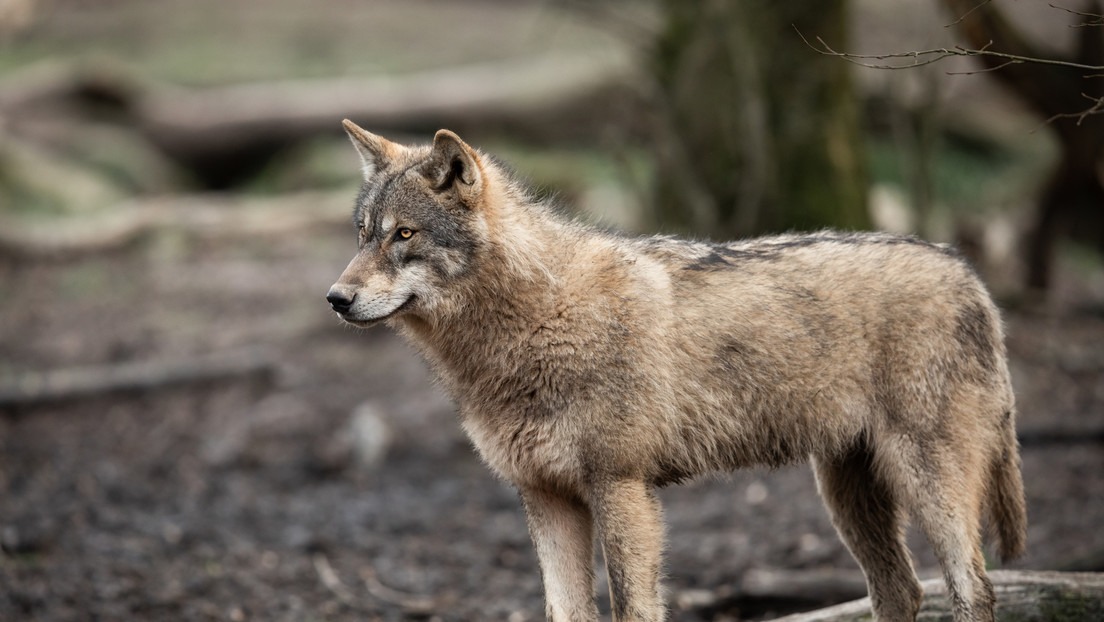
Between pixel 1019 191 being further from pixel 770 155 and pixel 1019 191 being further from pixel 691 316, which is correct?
pixel 691 316

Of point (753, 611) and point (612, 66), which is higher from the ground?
point (612, 66)

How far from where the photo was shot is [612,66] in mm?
19781

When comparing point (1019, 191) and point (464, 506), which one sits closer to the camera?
point (464, 506)

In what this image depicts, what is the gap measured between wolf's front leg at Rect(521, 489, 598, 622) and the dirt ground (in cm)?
107

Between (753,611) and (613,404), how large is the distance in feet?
8.21

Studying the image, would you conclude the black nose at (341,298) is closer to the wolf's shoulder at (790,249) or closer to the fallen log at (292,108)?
the wolf's shoulder at (790,249)

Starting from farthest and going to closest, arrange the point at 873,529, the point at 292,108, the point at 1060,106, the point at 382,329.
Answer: the point at 292,108 → the point at 382,329 → the point at 1060,106 → the point at 873,529

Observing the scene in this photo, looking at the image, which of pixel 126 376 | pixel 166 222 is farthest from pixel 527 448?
pixel 166 222

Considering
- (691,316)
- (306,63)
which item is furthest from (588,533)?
(306,63)

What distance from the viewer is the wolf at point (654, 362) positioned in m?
4.94

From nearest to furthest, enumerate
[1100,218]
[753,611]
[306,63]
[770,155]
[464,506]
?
[753,611] → [464,506] → [770,155] → [1100,218] → [306,63]

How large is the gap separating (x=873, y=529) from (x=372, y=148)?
3072mm

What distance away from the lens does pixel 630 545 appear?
192 inches

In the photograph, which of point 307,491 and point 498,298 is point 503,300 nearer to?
point 498,298
